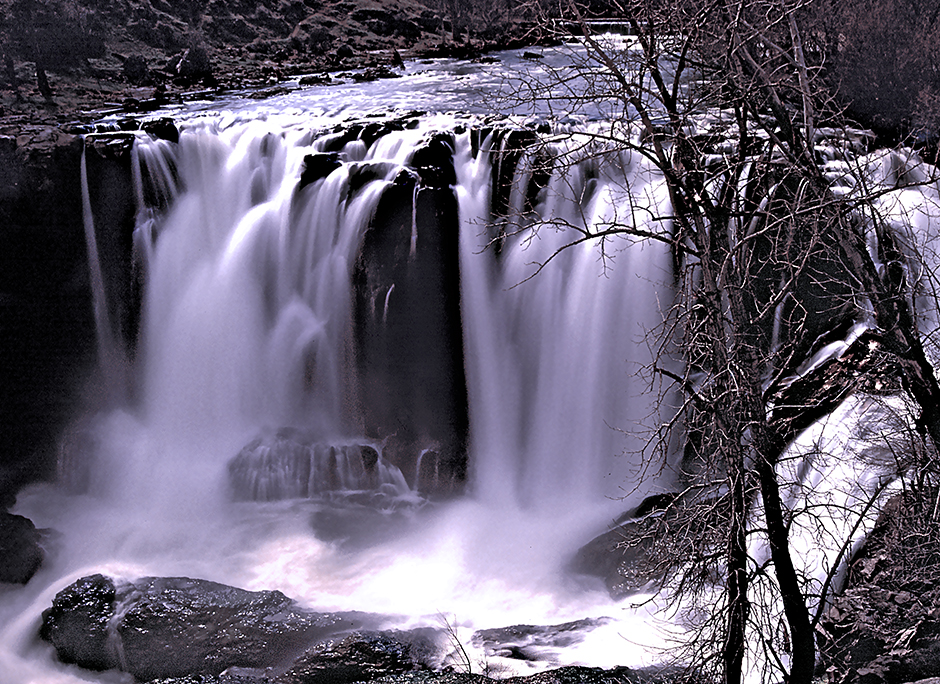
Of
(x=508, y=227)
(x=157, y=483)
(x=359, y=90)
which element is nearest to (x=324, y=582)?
(x=157, y=483)

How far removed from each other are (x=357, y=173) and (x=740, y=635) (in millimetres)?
8458

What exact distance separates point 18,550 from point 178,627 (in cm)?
291

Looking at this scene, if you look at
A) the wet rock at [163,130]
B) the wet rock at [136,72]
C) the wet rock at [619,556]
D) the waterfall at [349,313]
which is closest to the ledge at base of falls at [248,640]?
the wet rock at [619,556]

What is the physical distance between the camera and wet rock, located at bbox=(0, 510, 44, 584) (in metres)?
9.91

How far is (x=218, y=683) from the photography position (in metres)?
7.72

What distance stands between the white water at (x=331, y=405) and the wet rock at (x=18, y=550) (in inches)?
7.7

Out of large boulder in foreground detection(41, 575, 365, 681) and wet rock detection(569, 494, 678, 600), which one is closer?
large boulder in foreground detection(41, 575, 365, 681)

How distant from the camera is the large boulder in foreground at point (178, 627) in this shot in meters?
8.17

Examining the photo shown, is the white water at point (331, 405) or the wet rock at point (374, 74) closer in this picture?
the white water at point (331, 405)

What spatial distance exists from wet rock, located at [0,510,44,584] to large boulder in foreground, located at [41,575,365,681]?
118 centimetres

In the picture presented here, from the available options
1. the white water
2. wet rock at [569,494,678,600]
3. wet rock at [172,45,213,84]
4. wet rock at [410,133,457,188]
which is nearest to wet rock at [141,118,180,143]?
the white water

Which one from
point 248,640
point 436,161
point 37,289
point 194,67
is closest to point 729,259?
point 248,640

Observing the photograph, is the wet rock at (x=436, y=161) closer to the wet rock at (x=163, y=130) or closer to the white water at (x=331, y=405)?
the white water at (x=331, y=405)

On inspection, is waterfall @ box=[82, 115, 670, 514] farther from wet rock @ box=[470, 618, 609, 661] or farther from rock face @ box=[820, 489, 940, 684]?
rock face @ box=[820, 489, 940, 684]
